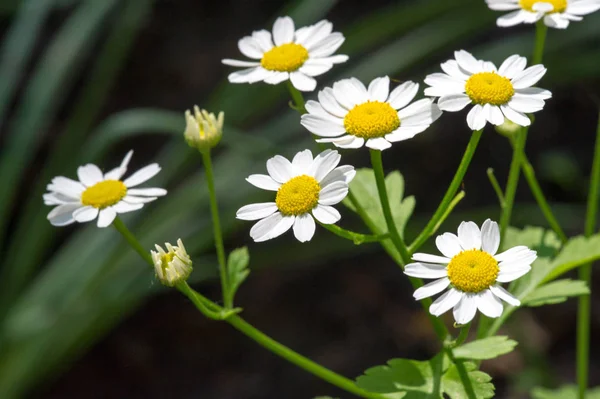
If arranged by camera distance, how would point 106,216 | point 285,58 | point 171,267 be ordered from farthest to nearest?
point 285,58 → point 106,216 → point 171,267

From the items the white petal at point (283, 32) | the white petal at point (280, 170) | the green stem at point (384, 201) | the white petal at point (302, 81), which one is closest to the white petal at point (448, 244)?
the green stem at point (384, 201)

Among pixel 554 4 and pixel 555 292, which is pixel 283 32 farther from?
pixel 555 292

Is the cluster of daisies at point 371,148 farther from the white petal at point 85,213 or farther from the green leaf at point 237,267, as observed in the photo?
→ the green leaf at point 237,267

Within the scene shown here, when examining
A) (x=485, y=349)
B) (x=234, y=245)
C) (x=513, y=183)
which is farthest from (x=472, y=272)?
(x=234, y=245)

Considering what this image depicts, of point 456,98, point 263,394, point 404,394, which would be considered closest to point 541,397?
point 404,394

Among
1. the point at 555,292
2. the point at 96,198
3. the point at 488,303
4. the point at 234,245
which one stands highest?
the point at 96,198

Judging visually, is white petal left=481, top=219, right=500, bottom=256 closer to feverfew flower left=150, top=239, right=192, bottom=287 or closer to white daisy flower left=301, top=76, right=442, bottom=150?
white daisy flower left=301, top=76, right=442, bottom=150

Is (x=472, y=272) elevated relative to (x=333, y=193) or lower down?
lower down
